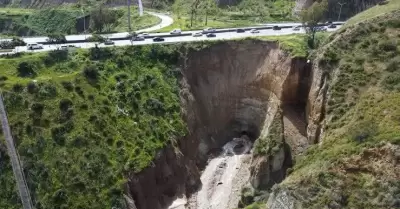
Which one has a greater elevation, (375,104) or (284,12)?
(284,12)

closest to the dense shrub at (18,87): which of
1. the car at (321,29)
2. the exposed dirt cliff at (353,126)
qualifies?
the exposed dirt cliff at (353,126)

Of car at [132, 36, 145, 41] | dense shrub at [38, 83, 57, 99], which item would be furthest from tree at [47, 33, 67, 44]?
dense shrub at [38, 83, 57, 99]

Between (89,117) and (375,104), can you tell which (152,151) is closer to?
(89,117)

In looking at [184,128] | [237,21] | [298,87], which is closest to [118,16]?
[237,21]

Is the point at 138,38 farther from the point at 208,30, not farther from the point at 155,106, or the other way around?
the point at 155,106

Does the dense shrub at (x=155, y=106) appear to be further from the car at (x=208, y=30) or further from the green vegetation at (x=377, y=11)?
the green vegetation at (x=377, y=11)

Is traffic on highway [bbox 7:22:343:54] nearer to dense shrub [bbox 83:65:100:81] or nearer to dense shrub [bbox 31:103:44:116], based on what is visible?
dense shrub [bbox 83:65:100:81]
